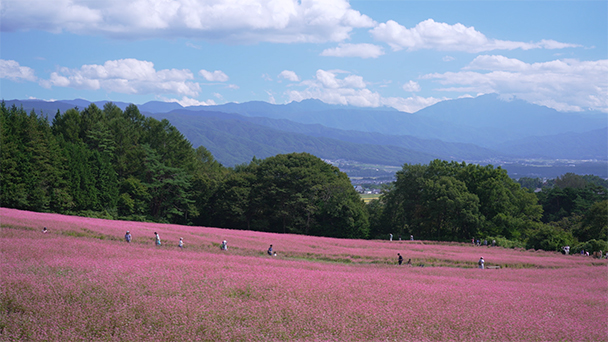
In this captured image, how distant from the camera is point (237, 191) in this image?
6512cm

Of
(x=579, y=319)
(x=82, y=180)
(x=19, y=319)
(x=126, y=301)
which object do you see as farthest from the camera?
(x=82, y=180)

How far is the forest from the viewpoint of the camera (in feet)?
167

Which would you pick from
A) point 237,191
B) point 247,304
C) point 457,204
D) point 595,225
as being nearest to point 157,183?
point 237,191

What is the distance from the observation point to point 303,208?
6256 centimetres

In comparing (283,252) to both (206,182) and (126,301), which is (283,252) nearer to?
(126,301)

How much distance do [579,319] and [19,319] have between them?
57.8 ft

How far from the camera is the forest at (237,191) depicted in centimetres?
5091

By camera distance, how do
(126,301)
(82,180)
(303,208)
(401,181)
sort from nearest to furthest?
1. (126,301)
2. (82,180)
3. (303,208)
4. (401,181)

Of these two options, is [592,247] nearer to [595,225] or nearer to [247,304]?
[595,225]

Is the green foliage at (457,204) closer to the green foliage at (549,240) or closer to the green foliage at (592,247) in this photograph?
the green foliage at (549,240)

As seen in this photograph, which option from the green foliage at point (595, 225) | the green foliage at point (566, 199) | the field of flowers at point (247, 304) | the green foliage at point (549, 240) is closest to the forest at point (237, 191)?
the green foliage at point (595, 225)

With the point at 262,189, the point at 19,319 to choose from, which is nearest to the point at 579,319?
the point at 19,319

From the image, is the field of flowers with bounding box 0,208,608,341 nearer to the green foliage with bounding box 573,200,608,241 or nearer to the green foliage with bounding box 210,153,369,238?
the green foliage with bounding box 573,200,608,241

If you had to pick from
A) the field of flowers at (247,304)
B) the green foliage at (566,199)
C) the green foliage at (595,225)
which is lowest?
the field of flowers at (247,304)
